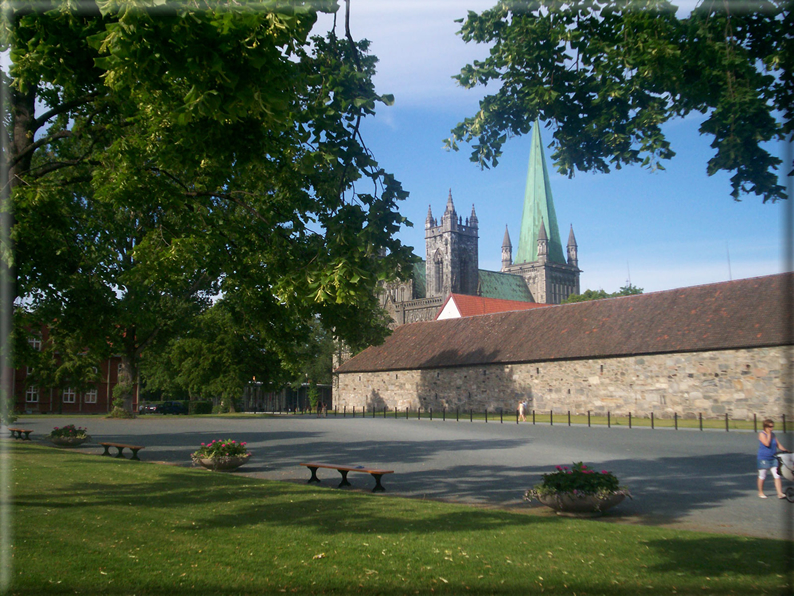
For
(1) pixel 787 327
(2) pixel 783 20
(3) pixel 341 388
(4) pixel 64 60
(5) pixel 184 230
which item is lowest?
(3) pixel 341 388

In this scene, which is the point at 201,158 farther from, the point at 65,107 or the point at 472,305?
the point at 472,305

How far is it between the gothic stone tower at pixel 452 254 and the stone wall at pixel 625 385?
5789 centimetres

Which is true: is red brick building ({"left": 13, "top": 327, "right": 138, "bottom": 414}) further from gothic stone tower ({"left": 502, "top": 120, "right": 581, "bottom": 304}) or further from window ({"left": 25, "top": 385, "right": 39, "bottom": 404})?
gothic stone tower ({"left": 502, "top": 120, "right": 581, "bottom": 304})

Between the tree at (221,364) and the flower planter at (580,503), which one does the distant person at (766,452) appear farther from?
the tree at (221,364)

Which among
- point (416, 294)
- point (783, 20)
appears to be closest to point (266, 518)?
point (783, 20)

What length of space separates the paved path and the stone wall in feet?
23.2

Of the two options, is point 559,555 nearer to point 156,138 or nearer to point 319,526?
point 319,526

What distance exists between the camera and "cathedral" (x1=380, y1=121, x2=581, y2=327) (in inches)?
4146

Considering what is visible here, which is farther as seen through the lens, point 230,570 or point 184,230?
point 184,230

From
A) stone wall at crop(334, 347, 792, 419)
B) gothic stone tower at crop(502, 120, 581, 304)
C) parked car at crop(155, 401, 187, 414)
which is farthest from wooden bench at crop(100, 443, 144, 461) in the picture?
gothic stone tower at crop(502, 120, 581, 304)

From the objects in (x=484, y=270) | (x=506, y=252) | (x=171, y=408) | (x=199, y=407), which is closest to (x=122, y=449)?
(x=199, y=407)

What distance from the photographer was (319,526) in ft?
27.5

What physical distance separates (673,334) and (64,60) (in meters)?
33.6

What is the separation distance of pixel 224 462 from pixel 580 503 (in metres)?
8.77
